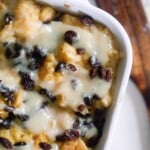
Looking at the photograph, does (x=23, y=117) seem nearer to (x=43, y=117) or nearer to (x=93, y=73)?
(x=43, y=117)

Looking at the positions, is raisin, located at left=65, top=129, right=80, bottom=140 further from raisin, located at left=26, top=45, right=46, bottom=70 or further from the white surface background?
the white surface background

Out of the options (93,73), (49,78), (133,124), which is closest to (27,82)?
(49,78)

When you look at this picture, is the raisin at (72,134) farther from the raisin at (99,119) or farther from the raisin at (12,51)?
the raisin at (12,51)

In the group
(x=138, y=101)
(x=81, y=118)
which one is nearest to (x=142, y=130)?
(x=138, y=101)

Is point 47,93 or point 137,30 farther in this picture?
point 137,30

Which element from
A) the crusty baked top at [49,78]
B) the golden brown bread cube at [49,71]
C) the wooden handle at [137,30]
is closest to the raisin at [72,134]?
the crusty baked top at [49,78]

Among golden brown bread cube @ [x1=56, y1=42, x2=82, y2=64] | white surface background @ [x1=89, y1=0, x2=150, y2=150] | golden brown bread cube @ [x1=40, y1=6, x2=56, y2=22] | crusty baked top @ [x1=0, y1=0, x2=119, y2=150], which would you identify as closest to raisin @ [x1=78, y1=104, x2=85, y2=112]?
crusty baked top @ [x1=0, y1=0, x2=119, y2=150]

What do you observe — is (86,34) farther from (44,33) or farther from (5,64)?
(5,64)
